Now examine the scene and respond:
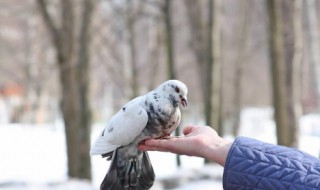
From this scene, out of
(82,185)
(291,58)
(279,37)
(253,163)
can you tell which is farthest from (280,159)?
(291,58)

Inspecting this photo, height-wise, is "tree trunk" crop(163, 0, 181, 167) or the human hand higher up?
"tree trunk" crop(163, 0, 181, 167)

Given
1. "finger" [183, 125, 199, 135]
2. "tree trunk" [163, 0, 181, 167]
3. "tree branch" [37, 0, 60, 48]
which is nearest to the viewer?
"finger" [183, 125, 199, 135]

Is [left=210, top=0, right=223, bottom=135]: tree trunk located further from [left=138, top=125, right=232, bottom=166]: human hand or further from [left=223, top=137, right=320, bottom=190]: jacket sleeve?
[left=223, top=137, right=320, bottom=190]: jacket sleeve

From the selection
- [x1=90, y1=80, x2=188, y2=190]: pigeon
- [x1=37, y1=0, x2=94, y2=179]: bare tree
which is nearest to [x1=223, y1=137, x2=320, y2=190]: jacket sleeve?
[x1=90, y1=80, x2=188, y2=190]: pigeon

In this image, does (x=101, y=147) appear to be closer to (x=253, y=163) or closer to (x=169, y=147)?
(x=169, y=147)

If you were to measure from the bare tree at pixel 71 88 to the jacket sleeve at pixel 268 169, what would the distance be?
7.73 meters

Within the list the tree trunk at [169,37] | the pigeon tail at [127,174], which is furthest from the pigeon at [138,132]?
the tree trunk at [169,37]

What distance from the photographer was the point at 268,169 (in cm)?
Answer: 165

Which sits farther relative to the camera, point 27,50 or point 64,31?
point 27,50

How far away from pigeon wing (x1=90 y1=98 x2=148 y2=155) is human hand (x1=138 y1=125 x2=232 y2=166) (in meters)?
0.46

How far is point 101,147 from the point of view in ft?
10.4

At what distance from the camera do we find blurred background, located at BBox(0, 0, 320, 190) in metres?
8.90

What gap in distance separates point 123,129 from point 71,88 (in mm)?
6398

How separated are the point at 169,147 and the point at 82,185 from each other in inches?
250
